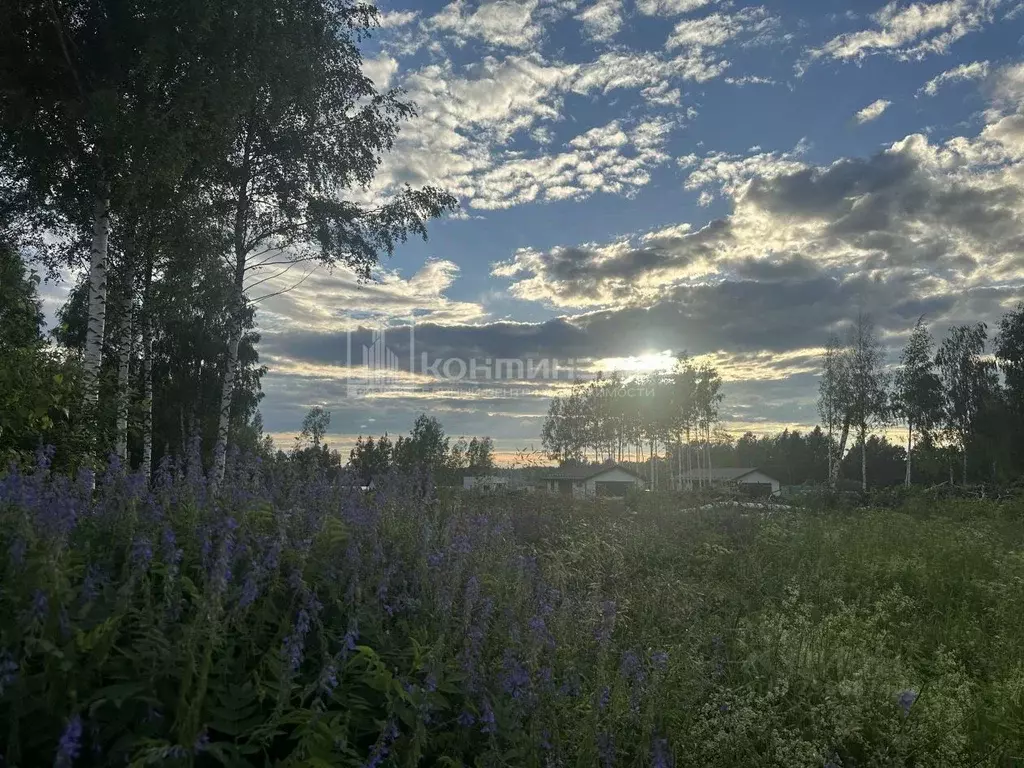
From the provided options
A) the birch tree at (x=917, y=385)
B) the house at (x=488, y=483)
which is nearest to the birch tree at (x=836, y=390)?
the birch tree at (x=917, y=385)

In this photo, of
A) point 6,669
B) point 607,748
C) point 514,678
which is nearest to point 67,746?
point 6,669

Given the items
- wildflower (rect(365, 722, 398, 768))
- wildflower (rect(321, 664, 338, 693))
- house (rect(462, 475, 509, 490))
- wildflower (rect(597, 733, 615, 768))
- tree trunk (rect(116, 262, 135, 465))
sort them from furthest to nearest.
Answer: house (rect(462, 475, 509, 490)), tree trunk (rect(116, 262, 135, 465)), wildflower (rect(597, 733, 615, 768)), wildflower (rect(321, 664, 338, 693)), wildflower (rect(365, 722, 398, 768))

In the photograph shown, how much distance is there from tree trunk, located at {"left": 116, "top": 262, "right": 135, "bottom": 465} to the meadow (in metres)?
6.70

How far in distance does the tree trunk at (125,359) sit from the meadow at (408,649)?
6701 mm

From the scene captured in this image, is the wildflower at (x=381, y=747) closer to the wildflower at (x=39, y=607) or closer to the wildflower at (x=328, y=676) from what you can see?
the wildflower at (x=328, y=676)

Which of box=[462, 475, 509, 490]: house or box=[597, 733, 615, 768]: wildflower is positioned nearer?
box=[597, 733, 615, 768]: wildflower

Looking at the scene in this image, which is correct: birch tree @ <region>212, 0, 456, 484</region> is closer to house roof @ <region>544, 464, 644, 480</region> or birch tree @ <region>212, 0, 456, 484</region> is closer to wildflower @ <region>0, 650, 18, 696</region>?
wildflower @ <region>0, 650, 18, 696</region>

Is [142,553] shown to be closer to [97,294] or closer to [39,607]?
[39,607]

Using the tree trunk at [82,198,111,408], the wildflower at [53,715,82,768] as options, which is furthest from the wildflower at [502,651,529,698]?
the tree trunk at [82,198,111,408]

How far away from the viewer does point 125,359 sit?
14.4 metres

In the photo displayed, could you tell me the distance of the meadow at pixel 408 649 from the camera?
85.6 inches

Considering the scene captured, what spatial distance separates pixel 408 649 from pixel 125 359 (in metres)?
13.7

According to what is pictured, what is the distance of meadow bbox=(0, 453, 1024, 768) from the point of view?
Result: 2174mm

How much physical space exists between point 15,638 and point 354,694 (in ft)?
4.21
